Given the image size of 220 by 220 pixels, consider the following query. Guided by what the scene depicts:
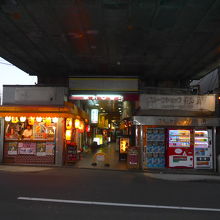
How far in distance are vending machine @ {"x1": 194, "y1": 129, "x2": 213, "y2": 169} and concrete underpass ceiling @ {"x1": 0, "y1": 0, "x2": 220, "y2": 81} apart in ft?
15.7

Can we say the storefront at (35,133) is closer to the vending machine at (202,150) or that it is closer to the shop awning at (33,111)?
the shop awning at (33,111)

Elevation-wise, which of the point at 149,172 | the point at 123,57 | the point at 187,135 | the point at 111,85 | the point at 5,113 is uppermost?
the point at 123,57

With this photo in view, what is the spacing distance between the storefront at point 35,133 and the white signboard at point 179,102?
17.2ft

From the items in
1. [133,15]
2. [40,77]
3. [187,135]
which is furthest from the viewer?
[40,77]

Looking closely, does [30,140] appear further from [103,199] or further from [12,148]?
[103,199]

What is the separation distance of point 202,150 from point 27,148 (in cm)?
1182

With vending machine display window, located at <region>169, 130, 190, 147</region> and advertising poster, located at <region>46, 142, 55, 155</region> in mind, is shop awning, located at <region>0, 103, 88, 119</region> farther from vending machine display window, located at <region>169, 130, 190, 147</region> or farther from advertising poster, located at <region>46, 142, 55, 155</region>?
vending machine display window, located at <region>169, 130, 190, 147</region>

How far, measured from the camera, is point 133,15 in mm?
8977

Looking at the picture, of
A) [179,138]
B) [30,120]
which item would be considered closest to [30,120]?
[30,120]

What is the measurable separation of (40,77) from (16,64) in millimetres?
3435

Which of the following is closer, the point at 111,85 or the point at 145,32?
the point at 145,32

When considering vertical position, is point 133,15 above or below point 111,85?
above

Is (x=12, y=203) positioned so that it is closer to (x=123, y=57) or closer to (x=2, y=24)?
(x=2, y=24)

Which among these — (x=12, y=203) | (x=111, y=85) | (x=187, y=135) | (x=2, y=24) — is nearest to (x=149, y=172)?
(x=187, y=135)
